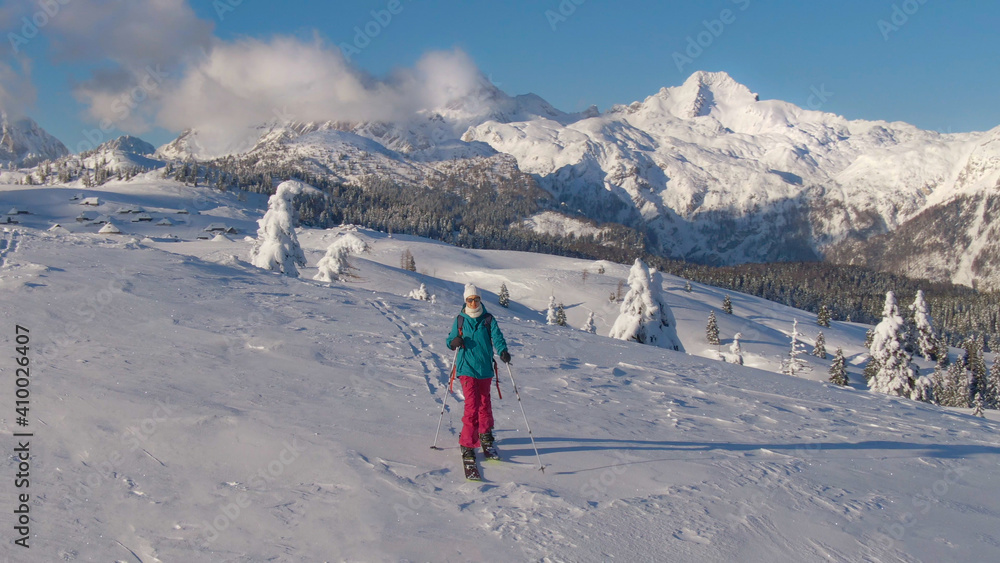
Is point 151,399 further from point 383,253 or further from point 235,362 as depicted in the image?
point 383,253

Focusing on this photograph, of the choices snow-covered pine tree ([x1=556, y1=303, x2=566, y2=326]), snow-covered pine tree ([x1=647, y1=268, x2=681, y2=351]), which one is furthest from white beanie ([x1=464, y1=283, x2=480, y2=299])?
snow-covered pine tree ([x1=556, y1=303, x2=566, y2=326])

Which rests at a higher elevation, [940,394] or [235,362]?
[235,362]

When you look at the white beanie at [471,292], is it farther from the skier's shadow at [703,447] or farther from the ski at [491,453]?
the skier's shadow at [703,447]

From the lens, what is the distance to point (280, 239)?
148 feet

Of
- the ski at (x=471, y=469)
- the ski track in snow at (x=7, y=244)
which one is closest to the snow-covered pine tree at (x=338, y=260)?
the ski track in snow at (x=7, y=244)

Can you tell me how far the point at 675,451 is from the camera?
8.55m

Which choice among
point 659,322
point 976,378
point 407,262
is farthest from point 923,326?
point 407,262

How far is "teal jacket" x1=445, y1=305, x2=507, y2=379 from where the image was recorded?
25.8 feet

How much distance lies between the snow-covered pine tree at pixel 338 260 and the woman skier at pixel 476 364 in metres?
46.5

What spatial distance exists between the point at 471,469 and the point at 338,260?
4948cm

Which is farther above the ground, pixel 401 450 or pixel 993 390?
pixel 401 450

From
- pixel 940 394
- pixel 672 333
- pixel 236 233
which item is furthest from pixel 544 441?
pixel 236 233

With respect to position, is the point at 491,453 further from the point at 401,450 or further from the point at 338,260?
the point at 338,260

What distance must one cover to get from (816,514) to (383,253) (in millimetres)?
107812
